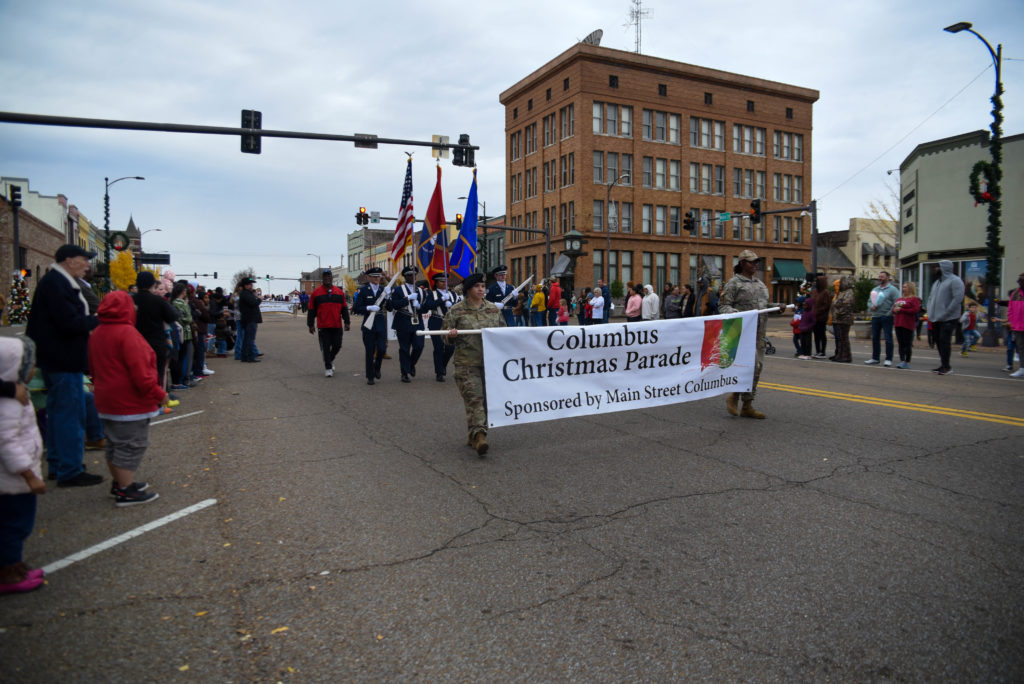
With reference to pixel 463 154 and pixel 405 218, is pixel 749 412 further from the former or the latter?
pixel 463 154

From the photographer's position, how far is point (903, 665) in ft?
9.08

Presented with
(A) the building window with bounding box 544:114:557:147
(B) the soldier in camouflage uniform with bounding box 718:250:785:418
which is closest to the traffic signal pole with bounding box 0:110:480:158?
(B) the soldier in camouflage uniform with bounding box 718:250:785:418

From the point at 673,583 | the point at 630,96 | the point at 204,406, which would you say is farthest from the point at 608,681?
the point at 630,96

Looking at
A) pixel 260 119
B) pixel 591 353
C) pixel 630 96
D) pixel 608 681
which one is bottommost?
pixel 608 681

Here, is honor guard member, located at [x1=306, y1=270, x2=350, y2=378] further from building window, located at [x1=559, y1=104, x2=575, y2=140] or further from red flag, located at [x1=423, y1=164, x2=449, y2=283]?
building window, located at [x1=559, y1=104, x2=575, y2=140]

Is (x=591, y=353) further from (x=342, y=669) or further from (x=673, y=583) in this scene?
(x=342, y=669)

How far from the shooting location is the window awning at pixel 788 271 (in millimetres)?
63562

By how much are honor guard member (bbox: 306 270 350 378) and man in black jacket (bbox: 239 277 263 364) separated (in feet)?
9.81

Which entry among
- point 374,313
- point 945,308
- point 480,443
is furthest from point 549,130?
point 480,443

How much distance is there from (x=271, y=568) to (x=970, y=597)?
373cm

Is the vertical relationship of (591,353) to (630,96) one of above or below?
below

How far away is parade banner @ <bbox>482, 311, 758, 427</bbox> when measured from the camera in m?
6.48

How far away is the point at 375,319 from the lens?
39.1ft

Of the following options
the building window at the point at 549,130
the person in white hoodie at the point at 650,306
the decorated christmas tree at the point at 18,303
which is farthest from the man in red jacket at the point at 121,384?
the building window at the point at 549,130
